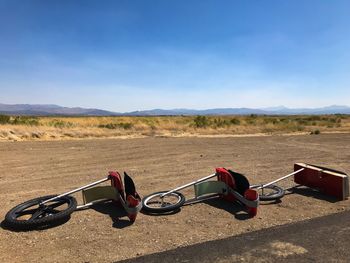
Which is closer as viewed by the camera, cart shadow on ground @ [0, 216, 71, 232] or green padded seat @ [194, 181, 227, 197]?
cart shadow on ground @ [0, 216, 71, 232]

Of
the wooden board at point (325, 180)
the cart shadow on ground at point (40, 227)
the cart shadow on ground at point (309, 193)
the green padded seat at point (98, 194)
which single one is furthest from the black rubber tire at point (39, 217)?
the wooden board at point (325, 180)

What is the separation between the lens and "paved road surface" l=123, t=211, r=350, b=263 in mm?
4961

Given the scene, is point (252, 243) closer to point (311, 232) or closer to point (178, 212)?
point (311, 232)

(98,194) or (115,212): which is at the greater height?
(98,194)

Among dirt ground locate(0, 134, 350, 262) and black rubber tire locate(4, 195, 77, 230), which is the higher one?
black rubber tire locate(4, 195, 77, 230)

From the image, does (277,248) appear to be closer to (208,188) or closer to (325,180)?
(208,188)

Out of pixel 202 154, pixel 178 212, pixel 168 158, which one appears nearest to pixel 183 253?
pixel 178 212

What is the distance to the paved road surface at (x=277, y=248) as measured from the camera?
4961 mm

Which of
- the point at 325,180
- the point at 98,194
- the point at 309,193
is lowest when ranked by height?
the point at 309,193

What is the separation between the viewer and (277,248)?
5.30 meters

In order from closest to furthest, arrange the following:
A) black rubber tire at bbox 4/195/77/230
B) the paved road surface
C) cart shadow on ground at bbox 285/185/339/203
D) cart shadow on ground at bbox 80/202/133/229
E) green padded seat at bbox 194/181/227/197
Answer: the paved road surface
black rubber tire at bbox 4/195/77/230
cart shadow on ground at bbox 80/202/133/229
green padded seat at bbox 194/181/227/197
cart shadow on ground at bbox 285/185/339/203

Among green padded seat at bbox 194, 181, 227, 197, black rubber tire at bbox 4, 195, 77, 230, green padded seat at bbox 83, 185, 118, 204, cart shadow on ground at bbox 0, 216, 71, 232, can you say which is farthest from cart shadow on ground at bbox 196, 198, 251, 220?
cart shadow on ground at bbox 0, 216, 71, 232

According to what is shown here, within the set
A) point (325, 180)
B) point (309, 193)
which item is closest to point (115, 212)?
point (309, 193)

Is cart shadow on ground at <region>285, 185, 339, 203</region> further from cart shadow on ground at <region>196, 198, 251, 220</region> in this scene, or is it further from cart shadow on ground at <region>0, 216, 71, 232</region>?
cart shadow on ground at <region>0, 216, 71, 232</region>
